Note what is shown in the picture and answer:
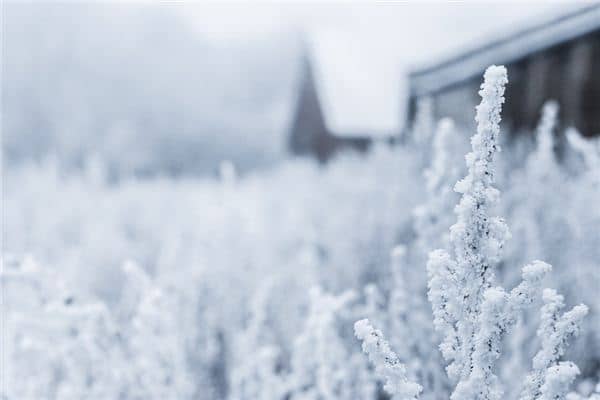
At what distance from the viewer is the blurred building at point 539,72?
5.07 meters

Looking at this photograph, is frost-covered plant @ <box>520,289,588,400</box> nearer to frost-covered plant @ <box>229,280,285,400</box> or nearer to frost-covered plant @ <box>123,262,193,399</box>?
frost-covered plant @ <box>229,280,285,400</box>

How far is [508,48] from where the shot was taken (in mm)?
5633

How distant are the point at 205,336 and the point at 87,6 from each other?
46.7 feet

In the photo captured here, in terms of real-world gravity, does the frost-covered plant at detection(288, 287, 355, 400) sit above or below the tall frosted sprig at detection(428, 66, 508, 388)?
below

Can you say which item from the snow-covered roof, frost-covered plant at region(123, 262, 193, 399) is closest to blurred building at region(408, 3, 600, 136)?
the snow-covered roof

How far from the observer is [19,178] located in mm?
7410

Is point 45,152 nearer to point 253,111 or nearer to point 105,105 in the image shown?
point 105,105

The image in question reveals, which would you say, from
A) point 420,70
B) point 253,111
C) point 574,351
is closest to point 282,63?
point 253,111

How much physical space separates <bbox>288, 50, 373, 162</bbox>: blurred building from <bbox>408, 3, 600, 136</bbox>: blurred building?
2471 millimetres

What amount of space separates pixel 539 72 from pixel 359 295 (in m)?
3.86

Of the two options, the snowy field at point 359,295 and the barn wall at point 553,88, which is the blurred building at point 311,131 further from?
the snowy field at point 359,295

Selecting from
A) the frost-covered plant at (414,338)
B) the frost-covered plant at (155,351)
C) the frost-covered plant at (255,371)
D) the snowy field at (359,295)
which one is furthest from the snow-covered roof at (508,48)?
the frost-covered plant at (155,351)

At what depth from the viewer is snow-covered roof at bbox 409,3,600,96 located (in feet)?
16.3

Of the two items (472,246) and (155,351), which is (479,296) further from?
(155,351)
